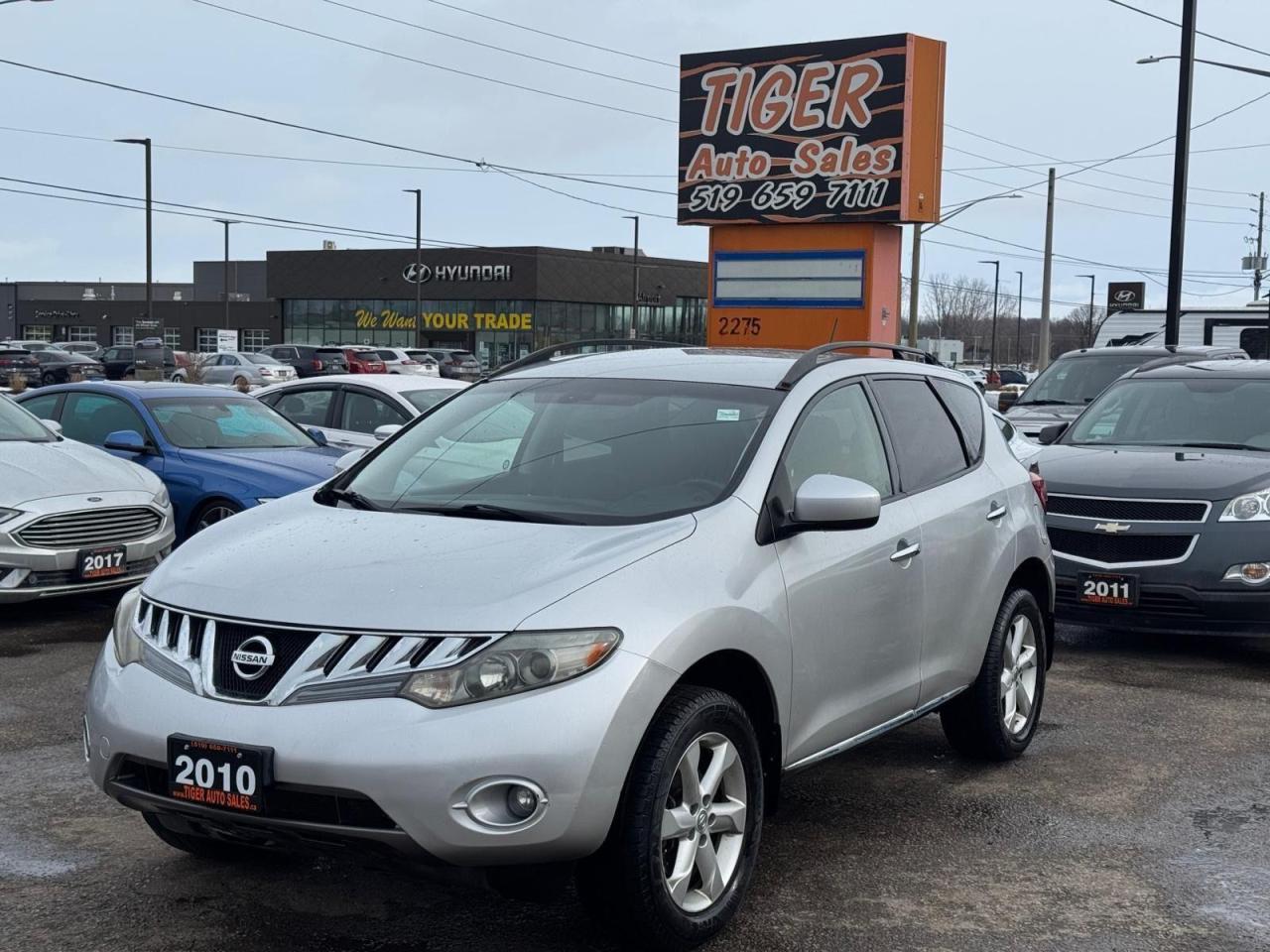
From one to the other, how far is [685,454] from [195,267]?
118 meters

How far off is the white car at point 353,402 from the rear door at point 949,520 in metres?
7.23

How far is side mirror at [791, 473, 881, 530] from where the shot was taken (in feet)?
14.5

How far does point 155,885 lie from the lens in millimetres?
4555

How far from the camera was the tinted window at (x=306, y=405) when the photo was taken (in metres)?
13.3

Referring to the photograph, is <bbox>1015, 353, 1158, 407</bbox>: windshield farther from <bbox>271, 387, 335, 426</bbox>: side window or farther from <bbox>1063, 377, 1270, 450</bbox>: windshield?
<bbox>271, 387, 335, 426</bbox>: side window

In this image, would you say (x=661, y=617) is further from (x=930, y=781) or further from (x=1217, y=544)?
(x=1217, y=544)

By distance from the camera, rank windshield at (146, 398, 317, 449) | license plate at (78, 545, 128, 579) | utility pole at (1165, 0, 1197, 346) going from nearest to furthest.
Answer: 1. license plate at (78, 545, 128, 579)
2. windshield at (146, 398, 317, 449)
3. utility pole at (1165, 0, 1197, 346)

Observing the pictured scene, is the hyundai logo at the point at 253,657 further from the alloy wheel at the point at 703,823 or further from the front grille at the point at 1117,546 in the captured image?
the front grille at the point at 1117,546

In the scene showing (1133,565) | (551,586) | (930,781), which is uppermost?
(551,586)

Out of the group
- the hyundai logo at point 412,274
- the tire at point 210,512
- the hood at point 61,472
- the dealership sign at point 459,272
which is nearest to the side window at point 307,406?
the tire at point 210,512

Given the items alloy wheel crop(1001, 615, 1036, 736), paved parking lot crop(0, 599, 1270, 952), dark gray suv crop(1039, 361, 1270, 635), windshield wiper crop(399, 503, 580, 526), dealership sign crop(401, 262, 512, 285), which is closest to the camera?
paved parking lot crop(0, 599, 1270, 952)

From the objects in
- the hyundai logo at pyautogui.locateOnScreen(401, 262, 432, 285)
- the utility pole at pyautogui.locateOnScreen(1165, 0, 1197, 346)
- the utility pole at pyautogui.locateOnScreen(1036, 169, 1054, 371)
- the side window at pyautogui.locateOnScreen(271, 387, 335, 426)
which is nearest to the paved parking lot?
→ the side window at pyautogui.locateOnScreen(271, 387, 335, 426)

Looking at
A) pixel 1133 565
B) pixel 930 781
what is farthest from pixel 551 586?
pixel 1133 565

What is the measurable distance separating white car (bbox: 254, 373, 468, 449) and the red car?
3384cm
